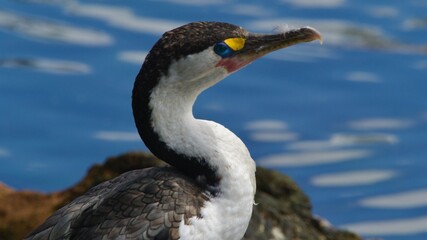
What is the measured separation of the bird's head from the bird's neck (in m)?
0.08

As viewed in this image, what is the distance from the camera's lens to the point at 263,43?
5.16 m

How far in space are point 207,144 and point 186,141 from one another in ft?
0.27

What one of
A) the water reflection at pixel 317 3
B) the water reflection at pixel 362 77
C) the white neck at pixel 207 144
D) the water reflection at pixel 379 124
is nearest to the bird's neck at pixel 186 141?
the white neck at pixel 207 144

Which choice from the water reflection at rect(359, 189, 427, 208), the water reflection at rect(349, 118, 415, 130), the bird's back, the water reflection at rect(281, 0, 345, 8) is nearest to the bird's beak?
the bird's back

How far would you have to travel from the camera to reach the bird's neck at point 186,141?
16.7ft

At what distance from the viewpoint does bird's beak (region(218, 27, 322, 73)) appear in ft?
16.8

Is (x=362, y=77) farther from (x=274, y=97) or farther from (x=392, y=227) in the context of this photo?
(x=392, y=227)

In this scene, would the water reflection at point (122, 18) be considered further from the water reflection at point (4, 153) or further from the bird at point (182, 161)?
the bird at point (182, 161)

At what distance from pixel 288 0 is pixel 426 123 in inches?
93.4

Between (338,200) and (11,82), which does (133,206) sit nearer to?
(338,200)

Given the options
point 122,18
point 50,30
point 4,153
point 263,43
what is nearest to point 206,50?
point 263,43

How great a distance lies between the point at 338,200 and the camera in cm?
877

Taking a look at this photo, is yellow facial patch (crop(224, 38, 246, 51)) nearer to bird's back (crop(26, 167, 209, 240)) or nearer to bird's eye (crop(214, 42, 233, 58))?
bird's eye (crop(214, 42, 233, 58))

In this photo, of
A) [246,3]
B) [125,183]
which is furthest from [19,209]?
[246,3]
